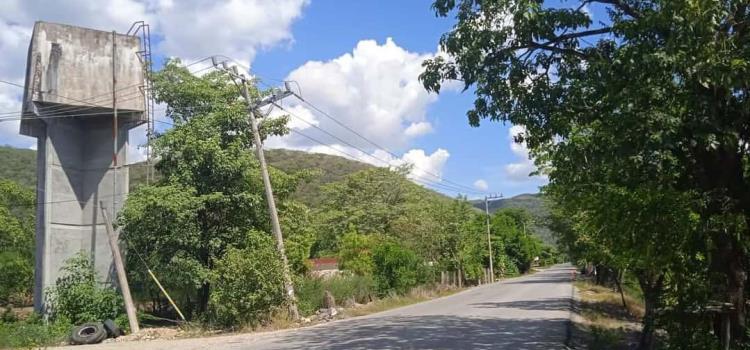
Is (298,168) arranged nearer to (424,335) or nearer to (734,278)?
(424,335)

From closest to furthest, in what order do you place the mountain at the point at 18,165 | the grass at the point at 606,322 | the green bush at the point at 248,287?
the grass at the point at 606,322 → the green bush at the point at 248,287 → the mountain at the point at 18,165

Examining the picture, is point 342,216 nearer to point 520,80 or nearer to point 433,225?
point 433,225

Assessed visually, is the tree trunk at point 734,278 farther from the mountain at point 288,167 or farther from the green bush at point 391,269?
the green bush at point 391,269

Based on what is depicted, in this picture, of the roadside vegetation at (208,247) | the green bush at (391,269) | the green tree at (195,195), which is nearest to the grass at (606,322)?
the roadside vegetation at (208,247)

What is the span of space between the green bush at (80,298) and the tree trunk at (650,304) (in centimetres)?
1915

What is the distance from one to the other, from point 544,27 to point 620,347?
9.36 m

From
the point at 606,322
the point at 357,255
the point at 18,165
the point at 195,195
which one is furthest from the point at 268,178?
the point at 18,165

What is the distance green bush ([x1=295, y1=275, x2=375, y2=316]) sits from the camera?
26641 mm

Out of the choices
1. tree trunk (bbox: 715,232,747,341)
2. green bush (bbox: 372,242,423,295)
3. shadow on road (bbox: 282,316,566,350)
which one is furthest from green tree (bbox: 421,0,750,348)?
green bush (bbox: 372,242,423,295)

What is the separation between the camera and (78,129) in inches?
1120

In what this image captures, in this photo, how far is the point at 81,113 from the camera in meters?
27.8

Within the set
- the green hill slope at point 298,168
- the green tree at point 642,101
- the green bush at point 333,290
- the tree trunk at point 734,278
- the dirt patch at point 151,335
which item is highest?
the green hill slope at point 298,168

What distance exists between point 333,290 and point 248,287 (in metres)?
8.20

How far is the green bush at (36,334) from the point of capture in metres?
20.5
